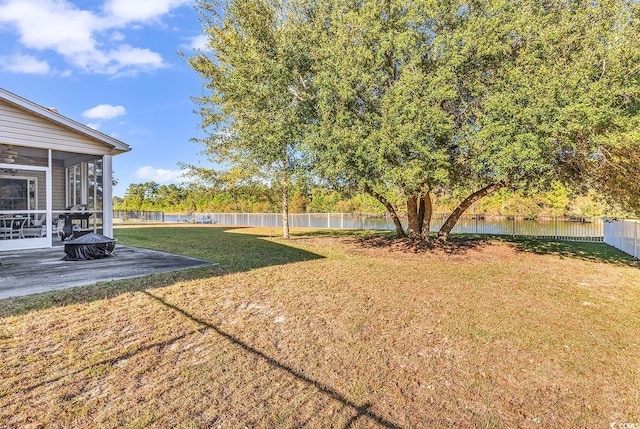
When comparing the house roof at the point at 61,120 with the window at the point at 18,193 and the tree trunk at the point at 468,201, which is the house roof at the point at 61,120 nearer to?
the window at the point at 18,193

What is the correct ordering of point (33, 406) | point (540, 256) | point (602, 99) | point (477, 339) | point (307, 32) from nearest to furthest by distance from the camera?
point (33, 406) → point (477, 339) → point (602, 99) → point (307, 32) → point (540, 256)

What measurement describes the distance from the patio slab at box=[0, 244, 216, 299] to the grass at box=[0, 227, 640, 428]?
60 centimetres

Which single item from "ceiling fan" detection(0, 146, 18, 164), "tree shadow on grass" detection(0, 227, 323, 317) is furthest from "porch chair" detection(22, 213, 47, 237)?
"tree shadow on grass" detection(0, 227, 323, 317)

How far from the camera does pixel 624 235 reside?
11195 millimetres

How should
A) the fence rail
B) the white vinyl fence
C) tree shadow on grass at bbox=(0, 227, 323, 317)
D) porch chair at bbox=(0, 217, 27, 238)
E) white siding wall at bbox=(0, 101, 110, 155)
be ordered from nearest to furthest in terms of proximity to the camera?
tree shadow on grass at bbox=(0, 227, 323, 317), white siding wall at bbox=(0, 101, 110, 155), porch chair at bbox=(0, 217, 27, 238), the white vinyl fence, the fence rail

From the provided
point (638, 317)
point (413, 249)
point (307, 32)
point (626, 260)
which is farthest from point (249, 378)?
point (626, 260)

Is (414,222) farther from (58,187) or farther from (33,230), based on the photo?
(58,187)

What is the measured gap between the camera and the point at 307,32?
9172 mm

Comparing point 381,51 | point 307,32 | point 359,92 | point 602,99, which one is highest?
point 307,32

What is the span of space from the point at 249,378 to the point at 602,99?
27.9 ft

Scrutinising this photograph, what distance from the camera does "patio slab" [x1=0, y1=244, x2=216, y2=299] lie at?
16.6ft

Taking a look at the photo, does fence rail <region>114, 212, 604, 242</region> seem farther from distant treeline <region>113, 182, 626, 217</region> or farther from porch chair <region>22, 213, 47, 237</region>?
porch chair <region>22, 213, 47, 237</region>

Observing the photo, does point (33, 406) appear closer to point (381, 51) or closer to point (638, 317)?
point (638, 317)

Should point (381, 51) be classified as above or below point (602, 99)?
above
